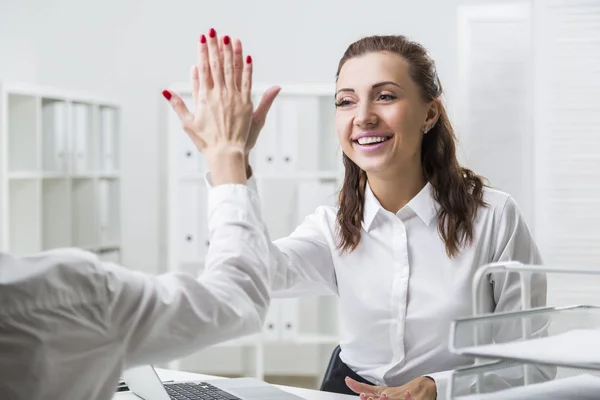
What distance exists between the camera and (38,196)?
417 centimetres

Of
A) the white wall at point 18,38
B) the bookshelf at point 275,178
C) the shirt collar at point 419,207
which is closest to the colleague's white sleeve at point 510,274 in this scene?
the shirt collar at point 419,207

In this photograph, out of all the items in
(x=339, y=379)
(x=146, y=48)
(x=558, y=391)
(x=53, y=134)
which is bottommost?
(x=339, y=379)

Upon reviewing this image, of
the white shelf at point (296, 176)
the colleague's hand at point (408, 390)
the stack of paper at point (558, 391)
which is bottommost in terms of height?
the colleague's hand at point (408, 390)

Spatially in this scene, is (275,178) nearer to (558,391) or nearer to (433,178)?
(433,178)

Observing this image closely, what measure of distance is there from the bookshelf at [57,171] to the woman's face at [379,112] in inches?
95.2

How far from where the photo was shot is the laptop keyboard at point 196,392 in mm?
1618

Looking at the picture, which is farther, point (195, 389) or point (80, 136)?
point (80, 136)

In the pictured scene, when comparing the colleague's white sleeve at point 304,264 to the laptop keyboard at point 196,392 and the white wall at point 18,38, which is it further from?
the white wall at point 18,38

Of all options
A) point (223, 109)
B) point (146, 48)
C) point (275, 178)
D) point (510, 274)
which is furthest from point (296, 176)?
point (223, 109)

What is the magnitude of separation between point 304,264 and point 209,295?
3.36 ft

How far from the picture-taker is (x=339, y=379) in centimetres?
194

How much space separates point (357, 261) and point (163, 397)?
65 centimetres

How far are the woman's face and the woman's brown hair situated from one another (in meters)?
0.03

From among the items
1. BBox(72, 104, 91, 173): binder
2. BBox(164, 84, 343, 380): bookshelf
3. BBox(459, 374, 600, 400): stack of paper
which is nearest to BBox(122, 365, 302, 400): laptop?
BBox(459, 374, 600, 400): stack of paper
